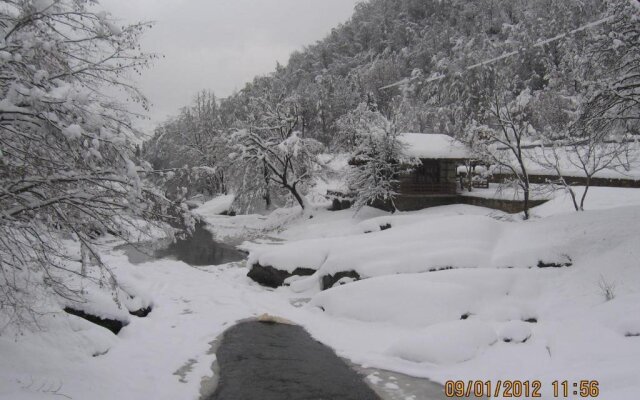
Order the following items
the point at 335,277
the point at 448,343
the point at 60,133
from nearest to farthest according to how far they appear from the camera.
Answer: the point at 60,133 < the point at 448,343 < the point at 335,277

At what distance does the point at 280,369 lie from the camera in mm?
9109

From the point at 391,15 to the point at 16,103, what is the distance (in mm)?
76372

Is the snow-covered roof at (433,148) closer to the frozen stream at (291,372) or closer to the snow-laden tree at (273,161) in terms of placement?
the snow-laden tree at (273,161)

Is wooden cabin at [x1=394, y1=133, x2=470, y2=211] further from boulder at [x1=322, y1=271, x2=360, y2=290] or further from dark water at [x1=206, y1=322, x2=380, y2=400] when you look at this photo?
dark water at [x1=206, y1=322, x2=380, y2=400]

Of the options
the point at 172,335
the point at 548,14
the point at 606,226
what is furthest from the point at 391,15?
the point at 172,335

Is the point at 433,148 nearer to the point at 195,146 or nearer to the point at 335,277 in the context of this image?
the point at 335,277

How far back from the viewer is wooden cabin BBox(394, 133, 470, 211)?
26.8 metres

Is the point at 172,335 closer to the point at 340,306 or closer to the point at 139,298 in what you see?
the point at 139,298

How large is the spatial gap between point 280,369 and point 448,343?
12.2 ft

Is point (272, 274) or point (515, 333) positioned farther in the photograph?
point (272, 274)

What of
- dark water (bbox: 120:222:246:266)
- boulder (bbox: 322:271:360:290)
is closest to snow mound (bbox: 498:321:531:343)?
boulder (bbox: 322:271:360:290)

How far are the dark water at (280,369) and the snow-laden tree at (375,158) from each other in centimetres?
1573

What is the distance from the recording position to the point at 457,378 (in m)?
8.52
